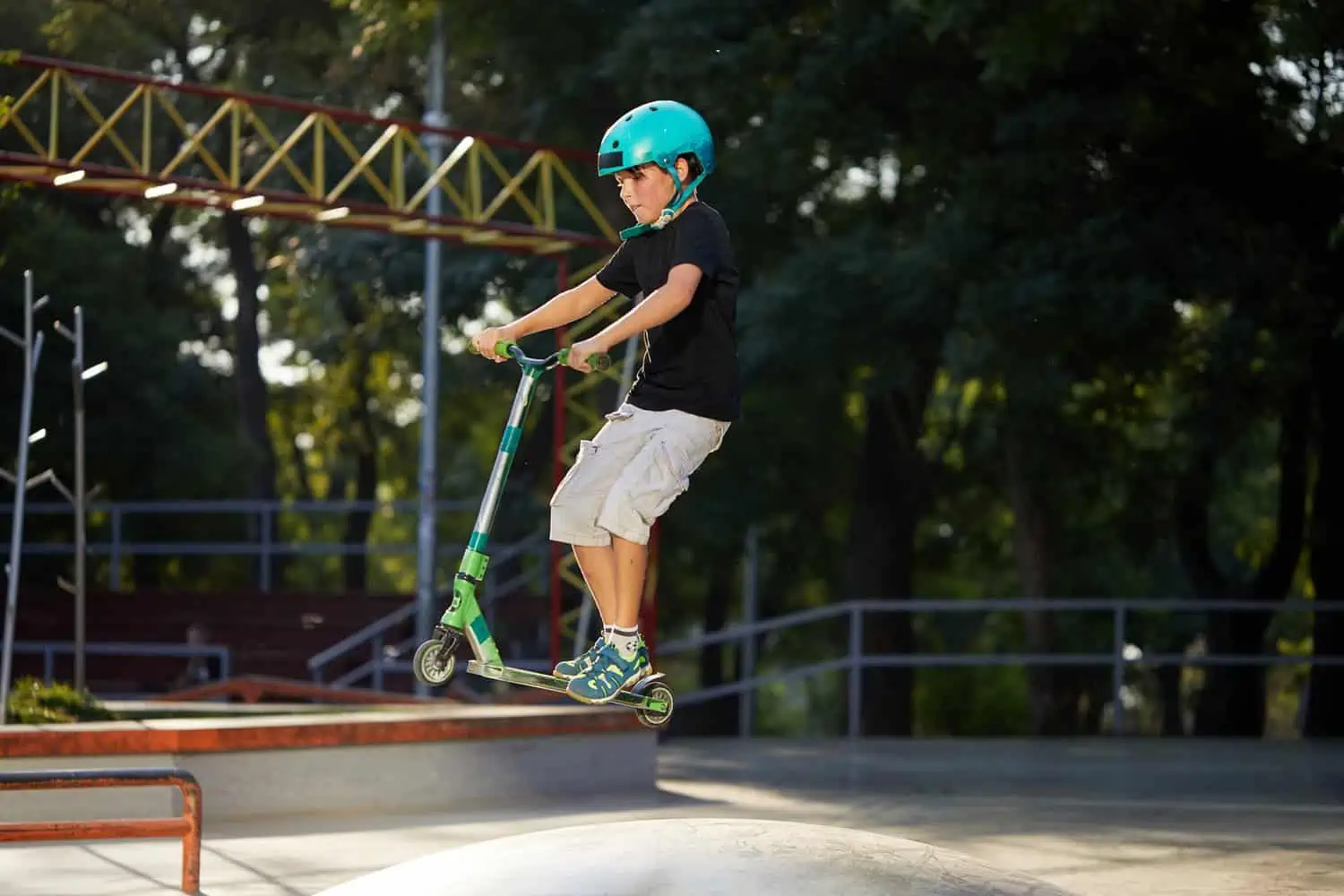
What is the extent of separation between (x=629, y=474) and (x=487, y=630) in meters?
0.66

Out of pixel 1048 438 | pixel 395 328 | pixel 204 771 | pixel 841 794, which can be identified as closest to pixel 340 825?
pixel 204 771

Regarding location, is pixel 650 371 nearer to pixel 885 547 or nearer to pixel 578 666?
pixel 578 666

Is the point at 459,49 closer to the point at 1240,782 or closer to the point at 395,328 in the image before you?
the point at 395,328

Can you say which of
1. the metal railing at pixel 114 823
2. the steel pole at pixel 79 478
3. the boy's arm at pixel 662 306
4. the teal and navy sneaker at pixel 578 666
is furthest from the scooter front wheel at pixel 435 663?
the steel pole at pixel 79 478

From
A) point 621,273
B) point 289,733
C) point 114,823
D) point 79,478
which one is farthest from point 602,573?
point 79,478

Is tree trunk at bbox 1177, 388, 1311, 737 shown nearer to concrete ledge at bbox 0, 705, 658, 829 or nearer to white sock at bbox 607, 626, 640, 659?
concrete ledge at bbox 0, 705, 658, 829

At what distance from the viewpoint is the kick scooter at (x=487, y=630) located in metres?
5.88

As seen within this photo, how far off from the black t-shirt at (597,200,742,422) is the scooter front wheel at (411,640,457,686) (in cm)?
95

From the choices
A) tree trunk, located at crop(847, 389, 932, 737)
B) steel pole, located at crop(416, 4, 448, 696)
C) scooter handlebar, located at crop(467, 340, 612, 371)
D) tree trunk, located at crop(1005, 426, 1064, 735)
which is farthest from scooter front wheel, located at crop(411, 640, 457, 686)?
tree trunk, located at crop(847, 389, 932, 737)

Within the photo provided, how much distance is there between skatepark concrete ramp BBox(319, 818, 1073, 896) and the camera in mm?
4887

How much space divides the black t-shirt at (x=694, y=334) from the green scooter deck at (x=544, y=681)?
2.88 feet

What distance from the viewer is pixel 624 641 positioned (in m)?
6.13

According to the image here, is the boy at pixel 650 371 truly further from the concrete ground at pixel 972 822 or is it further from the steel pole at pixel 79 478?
the steel pole at pixel 79 478

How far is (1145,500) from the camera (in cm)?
2858
